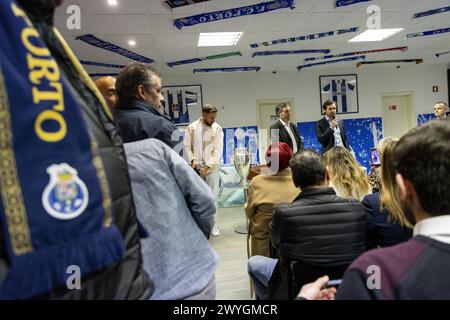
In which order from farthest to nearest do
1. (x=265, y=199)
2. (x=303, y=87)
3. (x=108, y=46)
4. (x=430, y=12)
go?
(x=303, y=87) < (x=108, y=46) < (x=430, y=12) < (x=265, y=199)

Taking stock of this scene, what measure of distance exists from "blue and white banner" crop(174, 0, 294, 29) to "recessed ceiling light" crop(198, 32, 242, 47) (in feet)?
1.87

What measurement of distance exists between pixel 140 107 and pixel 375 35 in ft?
17.0

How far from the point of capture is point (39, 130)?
45 centimetres

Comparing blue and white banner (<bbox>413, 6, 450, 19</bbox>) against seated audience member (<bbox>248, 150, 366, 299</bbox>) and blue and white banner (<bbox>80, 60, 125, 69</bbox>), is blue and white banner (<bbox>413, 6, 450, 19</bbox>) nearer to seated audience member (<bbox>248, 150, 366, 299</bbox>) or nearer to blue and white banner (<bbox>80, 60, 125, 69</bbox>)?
seated audience member (<bbox>248, 150, 366, 299</bbox>)

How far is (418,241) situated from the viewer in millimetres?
641

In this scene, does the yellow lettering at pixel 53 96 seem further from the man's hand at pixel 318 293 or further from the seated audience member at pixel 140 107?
the man's hand at pixel 318 293

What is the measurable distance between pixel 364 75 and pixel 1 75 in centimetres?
838

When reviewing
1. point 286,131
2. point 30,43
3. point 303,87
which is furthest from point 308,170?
point 303,87

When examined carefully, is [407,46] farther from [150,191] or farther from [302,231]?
[150,191]

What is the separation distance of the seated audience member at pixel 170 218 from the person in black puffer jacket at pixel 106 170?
418 millimetres

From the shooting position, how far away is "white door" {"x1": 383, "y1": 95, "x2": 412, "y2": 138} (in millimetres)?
7945

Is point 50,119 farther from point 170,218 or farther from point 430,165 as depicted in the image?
point 430,165

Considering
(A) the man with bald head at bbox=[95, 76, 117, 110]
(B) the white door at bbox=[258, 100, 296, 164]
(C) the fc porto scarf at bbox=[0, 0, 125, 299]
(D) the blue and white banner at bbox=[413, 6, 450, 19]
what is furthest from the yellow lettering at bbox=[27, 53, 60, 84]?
(B) the white door at bbox=[258, 100, 296, 164]

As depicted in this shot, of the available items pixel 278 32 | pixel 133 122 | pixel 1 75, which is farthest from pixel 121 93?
pixel 278 32
